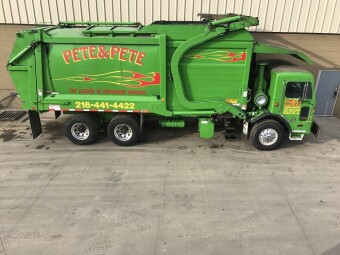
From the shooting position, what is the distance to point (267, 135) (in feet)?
27.7

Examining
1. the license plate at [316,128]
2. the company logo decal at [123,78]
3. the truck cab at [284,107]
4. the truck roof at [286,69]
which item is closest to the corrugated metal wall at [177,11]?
the truck roof at [286,69]

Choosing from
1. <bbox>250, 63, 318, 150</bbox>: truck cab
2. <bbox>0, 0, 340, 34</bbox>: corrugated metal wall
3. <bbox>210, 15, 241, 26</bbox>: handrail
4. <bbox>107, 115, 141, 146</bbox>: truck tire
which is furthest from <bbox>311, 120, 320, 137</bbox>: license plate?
<bbox>107, 115, 141, 146</bbox>: truck tire

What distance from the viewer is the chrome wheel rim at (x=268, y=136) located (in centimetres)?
839

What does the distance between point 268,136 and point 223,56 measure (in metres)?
2.67

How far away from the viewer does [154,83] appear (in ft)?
26.6

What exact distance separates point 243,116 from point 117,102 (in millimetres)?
3648

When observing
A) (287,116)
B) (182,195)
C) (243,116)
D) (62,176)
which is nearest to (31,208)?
(62,176)

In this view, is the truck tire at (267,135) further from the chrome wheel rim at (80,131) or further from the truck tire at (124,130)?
the chrome wheel rim at (80,131)

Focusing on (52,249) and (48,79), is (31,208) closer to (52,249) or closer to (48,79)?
(52,249)

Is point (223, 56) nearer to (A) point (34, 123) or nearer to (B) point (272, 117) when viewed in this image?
(B) point (272, 117)

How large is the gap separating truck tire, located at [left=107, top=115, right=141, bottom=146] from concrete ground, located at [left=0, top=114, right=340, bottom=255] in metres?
0.25

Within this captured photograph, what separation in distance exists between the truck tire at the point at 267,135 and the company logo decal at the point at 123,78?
3.16 m

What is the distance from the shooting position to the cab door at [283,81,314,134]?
7.92 metres

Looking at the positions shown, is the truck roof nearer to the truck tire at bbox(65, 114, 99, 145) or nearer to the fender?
the fender
